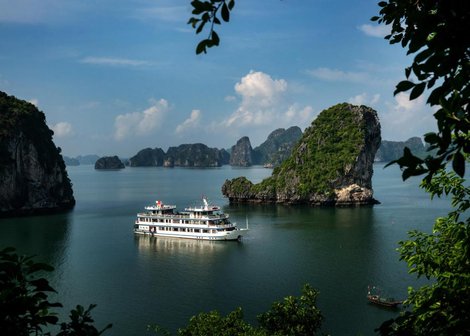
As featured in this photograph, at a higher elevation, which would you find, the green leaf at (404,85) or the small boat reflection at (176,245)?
the green leaf at (404,85)

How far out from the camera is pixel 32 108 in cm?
10269

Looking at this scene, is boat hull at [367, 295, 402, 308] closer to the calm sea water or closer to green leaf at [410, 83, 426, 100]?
the calm sea water

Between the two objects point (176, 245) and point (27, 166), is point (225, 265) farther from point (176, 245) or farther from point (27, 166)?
point (27, 166)

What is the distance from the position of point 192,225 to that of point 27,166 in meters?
54.0

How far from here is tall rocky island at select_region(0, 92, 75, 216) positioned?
8825cm

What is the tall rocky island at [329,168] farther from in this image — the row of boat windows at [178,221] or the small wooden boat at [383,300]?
the small wooden boat at [383,300]

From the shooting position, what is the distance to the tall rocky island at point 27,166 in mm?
88250

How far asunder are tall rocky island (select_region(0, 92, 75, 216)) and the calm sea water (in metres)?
14.1

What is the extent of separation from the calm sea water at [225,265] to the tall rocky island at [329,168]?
17201mm

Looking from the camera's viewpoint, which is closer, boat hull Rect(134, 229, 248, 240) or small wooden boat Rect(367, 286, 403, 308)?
small wooden boat Rect(367, 286, 403, 308)

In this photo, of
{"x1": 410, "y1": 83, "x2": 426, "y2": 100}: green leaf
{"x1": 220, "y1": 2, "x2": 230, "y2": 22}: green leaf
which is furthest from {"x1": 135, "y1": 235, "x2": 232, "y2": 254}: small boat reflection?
{"x1": 410, "y1": 83, "x2": 426, "y2": 100}: green leaf

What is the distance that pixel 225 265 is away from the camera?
4462 centimetres

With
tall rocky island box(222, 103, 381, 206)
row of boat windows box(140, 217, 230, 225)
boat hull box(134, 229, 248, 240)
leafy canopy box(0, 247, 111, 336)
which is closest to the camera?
leafy canopy box(0, 247, 111, 336)

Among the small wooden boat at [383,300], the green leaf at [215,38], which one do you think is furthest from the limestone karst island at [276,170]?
the green leaf at [215,38]
